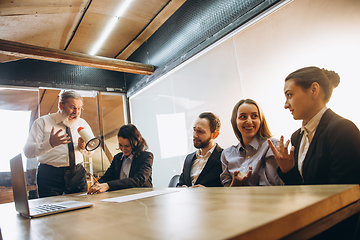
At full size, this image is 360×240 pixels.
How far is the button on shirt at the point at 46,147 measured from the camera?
110 inches

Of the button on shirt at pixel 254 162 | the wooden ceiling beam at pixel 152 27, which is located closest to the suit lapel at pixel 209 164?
the button on shirt at pixel 254 162

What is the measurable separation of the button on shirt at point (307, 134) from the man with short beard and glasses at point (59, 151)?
2.16 metres

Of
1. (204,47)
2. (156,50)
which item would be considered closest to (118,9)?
(156,50)

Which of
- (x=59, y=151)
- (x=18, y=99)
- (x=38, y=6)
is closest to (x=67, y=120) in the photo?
(x=59, y=151)

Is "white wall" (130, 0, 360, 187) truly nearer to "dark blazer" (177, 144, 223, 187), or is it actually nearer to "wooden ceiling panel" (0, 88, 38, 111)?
"dark blazer" (177, 144, 223, 187)

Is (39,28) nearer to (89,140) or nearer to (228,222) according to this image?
(89,140)

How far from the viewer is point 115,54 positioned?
16.4 feet

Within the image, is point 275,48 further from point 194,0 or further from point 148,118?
point 148,118

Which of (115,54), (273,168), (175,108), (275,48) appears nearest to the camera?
(273,168)

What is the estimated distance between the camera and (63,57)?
367 cm

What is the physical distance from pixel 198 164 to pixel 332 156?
1368 millimetres

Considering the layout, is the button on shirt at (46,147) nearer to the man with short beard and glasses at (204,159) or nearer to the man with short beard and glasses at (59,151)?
the man with short beard and glasses at (59,151)

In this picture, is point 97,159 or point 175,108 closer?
point 175,108

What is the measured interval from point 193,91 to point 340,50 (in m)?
1.91
